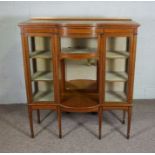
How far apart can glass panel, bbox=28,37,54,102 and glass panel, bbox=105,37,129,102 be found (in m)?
0.67

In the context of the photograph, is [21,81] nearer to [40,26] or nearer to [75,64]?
[75,64]

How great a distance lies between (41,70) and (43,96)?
0.34m

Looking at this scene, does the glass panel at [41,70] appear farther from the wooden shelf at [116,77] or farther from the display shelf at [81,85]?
the wooden shelf at [116,77]

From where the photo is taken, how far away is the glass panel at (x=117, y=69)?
2.27m

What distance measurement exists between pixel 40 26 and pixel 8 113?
1475mm

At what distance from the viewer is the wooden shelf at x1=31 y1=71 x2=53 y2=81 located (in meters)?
2.28

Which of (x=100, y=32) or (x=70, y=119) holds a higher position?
(x=100, y=32)

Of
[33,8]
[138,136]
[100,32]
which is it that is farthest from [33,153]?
[33,8]

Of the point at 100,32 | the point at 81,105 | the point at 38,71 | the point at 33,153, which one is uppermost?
the point at 100,32

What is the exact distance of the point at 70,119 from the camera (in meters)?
2.73

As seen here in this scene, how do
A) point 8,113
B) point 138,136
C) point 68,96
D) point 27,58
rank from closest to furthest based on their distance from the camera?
point 27,58 → point 138,136 → point 68,96 → point 8,113

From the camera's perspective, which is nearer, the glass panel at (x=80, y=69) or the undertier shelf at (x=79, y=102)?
the undertier shelf at (x=79, y=102)

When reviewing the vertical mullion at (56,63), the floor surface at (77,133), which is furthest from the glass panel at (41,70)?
the floor surface at (77,133)

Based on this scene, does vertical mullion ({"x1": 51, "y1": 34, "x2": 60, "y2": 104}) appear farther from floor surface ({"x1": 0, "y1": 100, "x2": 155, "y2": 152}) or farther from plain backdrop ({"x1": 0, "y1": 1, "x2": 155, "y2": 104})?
plain backdrop ({"x1": 0, "y1": 1, "x2": 155, "y2": 104})
